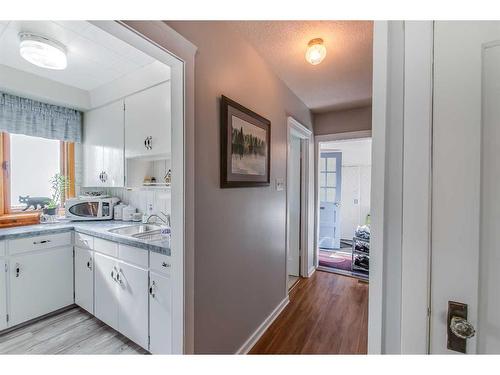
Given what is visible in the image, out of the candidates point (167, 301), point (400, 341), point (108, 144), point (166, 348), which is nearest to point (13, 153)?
point (108, 144)

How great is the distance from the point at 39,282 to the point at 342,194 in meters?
5.39

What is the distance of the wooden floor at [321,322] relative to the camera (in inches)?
73.6

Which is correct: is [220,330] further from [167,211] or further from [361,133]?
[361,133]

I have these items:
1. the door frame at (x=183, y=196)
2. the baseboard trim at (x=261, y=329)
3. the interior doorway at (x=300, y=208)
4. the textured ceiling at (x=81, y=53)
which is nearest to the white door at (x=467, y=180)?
the door frame at (x=183, y=196)

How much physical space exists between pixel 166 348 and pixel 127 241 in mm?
812

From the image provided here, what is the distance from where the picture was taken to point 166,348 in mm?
1549

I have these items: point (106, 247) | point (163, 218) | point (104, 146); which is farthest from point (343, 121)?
point (106, 247)

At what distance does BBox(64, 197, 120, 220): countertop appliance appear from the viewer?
8.27ft

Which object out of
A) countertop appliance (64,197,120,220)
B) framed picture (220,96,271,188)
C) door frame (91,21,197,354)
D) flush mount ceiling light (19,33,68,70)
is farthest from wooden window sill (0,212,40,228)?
framed picture (220,96,271,188)

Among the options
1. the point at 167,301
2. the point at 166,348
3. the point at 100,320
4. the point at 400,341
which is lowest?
the point at 100,320

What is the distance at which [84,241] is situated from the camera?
2.14 metres

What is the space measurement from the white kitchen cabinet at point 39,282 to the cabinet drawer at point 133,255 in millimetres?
931

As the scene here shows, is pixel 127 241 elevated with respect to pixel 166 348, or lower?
elevated

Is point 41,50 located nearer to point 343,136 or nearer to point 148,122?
point 148,122
